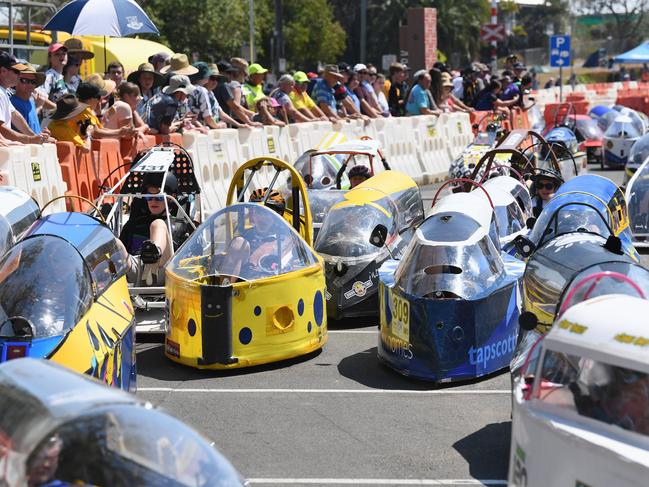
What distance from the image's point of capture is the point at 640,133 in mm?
26594

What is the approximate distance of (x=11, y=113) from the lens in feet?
45.0

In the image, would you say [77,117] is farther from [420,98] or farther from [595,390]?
[420,98]

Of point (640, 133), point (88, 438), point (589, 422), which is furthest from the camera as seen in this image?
point (640, 133)

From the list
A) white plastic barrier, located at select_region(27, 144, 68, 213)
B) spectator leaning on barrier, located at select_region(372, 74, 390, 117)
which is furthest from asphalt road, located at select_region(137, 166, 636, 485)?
spectator leaning on barrier, located at select_region(372, 74, 390, 117)

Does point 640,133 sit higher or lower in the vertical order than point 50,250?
lower

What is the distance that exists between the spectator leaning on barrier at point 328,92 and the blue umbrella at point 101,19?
218 inches

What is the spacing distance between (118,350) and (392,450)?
6.35 feet

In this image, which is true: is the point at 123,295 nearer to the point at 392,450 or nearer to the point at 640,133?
the point at 392,450

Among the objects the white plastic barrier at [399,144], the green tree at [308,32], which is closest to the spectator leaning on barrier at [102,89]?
the white plastic barrier at [399,144]

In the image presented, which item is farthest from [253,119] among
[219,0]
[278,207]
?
[219,0]

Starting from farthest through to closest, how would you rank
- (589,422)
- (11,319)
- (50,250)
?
(50,250), (11,319), (589,422)

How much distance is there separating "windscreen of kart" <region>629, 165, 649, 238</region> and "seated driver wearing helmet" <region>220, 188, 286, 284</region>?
780cm

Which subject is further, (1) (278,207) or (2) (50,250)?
(1) (278,207)

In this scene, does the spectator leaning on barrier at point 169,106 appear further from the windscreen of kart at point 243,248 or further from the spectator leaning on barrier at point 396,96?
the spectator leaning on barrier at point 396,96
